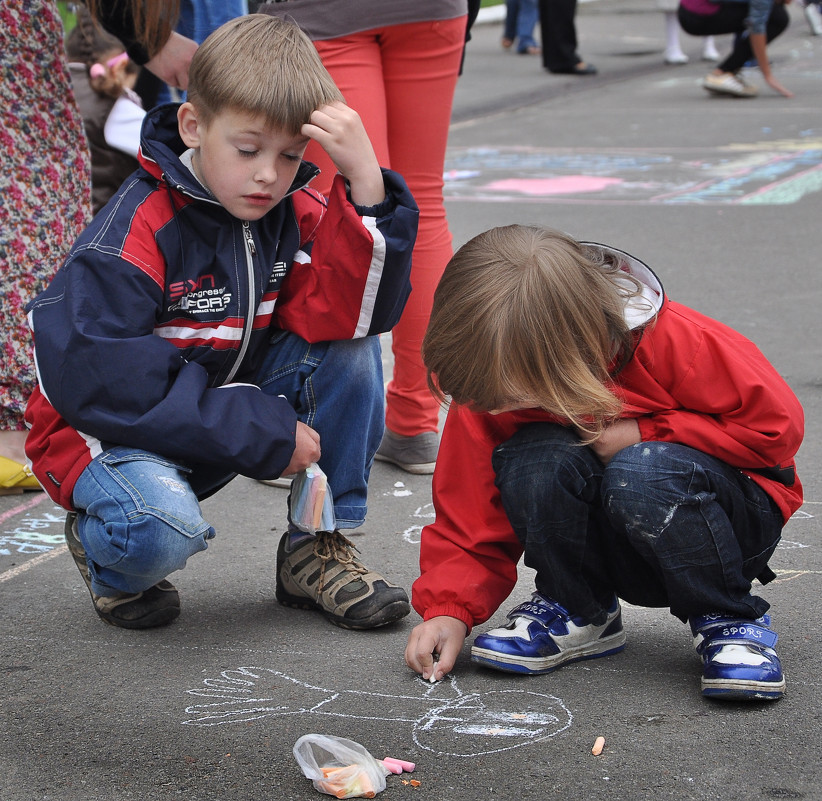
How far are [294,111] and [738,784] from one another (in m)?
1.31

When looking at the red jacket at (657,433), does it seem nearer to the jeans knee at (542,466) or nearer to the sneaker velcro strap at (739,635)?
the jeans knee at (542,466)

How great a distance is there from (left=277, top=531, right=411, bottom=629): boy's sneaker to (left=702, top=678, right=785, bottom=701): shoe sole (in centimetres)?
61

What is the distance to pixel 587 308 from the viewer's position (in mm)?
1841

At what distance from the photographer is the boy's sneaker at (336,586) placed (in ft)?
7.32

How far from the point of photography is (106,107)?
459 cm

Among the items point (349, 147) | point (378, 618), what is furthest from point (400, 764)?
point (349, 147)

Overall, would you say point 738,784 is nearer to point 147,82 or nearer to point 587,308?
point 587,308

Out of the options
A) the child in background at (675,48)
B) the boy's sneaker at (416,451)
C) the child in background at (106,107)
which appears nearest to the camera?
the boy's sneaker at (416,451)

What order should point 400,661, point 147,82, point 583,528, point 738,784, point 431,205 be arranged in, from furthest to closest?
point 147,82 → point 431,205 → point 400,661 → point 583,528 → point 738,784

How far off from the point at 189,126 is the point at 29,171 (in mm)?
982

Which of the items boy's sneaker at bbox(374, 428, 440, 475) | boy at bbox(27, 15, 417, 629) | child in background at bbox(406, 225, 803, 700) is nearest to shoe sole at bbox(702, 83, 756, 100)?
boy's sneaker at bbox(374, 428, 440, 475)

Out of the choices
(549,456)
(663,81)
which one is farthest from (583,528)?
(663,81)

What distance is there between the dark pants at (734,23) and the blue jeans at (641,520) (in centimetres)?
799

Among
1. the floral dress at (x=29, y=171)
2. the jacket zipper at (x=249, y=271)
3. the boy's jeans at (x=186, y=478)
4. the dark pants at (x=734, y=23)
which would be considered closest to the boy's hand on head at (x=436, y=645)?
the boy's jeans at (x=186, y=478)
